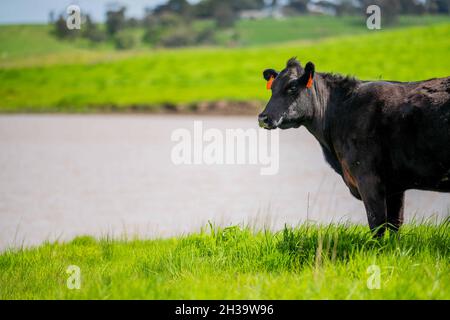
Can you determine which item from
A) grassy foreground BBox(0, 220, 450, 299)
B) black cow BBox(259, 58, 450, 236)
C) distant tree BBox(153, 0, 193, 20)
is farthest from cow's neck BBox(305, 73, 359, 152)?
distant tree BBox(153, 0, 193, 20)

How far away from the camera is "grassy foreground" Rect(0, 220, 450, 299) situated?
5.72 metres

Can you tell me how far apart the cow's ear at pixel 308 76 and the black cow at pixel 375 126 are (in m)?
0.01

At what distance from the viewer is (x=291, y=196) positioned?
16.6 meters

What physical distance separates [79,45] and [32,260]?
10558 cm

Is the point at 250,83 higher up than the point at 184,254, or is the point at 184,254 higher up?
the point at 250,83

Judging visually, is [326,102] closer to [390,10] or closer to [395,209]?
[395,209]

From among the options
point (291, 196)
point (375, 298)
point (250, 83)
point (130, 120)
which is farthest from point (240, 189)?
point (250, 83)

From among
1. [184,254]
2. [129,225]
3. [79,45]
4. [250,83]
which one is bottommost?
[129,225]

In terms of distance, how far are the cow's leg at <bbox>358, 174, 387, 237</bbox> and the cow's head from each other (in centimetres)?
117

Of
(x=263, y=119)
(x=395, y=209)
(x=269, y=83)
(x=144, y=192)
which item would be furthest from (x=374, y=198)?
(x=144, y=192)

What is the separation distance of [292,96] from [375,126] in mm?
1111

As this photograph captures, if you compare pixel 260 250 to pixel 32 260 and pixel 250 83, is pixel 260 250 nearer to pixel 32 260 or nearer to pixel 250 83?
pixel 32 260

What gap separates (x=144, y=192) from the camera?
17859 mm

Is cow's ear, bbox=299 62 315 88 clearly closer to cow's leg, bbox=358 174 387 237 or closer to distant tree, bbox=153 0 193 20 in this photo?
cow's leg, bbox=358 174 387 237
